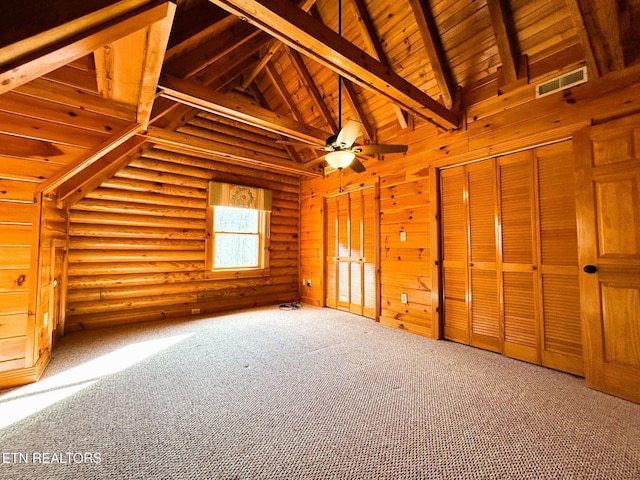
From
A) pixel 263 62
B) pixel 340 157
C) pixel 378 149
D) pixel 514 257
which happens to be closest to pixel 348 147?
pixel 340 157

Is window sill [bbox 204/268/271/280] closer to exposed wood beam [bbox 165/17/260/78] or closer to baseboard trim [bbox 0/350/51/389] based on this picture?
baseboard trim [bbox 0/350/51/389]

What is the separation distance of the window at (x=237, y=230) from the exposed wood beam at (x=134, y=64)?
2899mm

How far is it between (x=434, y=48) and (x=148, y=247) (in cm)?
487

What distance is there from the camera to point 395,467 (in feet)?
4.66

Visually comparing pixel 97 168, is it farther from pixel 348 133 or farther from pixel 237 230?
pixel 348 133

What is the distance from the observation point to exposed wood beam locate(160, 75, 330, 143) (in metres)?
2.55

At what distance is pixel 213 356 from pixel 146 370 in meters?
0.62

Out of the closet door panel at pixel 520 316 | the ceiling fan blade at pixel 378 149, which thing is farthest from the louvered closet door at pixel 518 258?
the ceiling fan blade at pixel 378 149

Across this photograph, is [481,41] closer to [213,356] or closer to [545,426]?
[545,426]

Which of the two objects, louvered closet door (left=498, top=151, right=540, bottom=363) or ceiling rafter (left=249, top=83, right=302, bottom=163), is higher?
ceiling rafter (left=249, top=83, right=302, bottom=163)

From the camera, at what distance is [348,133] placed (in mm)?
2654

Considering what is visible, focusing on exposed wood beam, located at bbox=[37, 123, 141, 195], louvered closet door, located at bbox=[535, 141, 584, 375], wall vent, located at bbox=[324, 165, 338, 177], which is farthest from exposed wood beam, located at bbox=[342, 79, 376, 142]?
exposed wood beam, located at bbox=[37, 123, 141, 195]

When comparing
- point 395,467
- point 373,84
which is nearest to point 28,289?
point 395,467

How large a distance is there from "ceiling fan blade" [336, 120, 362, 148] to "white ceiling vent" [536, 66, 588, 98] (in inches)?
75.6
